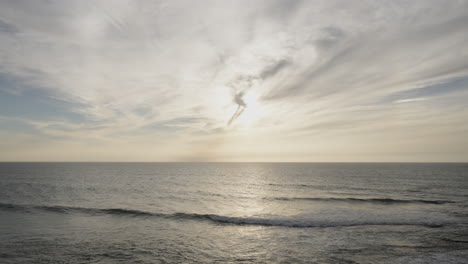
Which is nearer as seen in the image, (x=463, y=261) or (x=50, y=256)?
(x=463, y=261)

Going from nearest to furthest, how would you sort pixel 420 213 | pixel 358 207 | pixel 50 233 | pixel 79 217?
pixel 50 233, pixel 79 217, pixel 420 213, pixel 358 207

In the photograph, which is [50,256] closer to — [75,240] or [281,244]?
[75,240]

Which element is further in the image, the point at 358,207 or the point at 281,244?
the point at 358,207

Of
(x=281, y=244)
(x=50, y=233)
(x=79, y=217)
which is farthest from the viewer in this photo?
(x=79, y=217)

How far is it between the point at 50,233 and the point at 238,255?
1828cm

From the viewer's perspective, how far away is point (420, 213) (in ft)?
105

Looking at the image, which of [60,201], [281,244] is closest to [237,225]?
[281,244]

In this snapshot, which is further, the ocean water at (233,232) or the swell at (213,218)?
the swell at (213,218)

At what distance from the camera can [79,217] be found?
29906 mm

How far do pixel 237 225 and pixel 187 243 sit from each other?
778 centimetres

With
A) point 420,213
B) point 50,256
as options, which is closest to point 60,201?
point 50,256

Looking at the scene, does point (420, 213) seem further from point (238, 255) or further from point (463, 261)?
point (238, 255)

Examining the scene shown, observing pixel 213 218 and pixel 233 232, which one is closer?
pixel 233 232

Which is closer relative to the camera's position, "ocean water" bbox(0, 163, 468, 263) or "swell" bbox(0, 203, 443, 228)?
"ocean water" bbox(0, 163, 468, 263)
